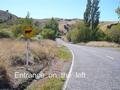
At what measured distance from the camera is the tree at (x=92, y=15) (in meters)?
83.3

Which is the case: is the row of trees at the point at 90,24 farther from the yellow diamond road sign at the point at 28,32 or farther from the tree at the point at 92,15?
the yellow diamond road sign at the point at 28,32

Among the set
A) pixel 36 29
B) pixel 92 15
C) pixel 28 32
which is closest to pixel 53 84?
pixel 28 32

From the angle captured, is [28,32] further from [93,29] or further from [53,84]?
[93,29]

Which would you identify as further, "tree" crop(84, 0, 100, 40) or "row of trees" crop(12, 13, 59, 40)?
"tree" crop(84, 0, 100, 40)

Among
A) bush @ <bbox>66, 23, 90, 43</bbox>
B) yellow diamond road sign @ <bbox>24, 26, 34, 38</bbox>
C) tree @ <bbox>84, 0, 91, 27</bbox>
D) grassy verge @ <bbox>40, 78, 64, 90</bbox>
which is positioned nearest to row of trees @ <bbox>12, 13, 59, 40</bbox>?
bush @ <bbox>66, 23, 90, 43</bbox>

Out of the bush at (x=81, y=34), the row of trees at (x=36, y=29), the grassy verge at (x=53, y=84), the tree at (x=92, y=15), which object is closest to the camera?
the grassy verge at (x=53, y=84)

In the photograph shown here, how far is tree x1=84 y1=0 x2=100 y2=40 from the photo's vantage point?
83.3m

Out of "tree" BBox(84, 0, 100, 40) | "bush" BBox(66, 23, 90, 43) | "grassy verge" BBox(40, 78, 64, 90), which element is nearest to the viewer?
"grassy verge" BBox(40, 78, 64, 90)

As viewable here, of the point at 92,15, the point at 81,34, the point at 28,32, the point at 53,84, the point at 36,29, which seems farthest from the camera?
the point at 81,34

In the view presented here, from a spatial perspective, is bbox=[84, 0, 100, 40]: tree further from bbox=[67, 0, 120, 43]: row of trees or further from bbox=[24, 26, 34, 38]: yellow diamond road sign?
bbox=[24, 26, 34, 38]: yellow diamond road sign

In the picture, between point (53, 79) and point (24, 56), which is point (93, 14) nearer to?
point (24, 56)

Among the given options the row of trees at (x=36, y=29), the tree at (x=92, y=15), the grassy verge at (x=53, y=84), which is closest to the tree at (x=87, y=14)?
the tree at (x=92, y=15)

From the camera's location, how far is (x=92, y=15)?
83938 millimetres

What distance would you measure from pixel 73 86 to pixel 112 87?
1507mm
